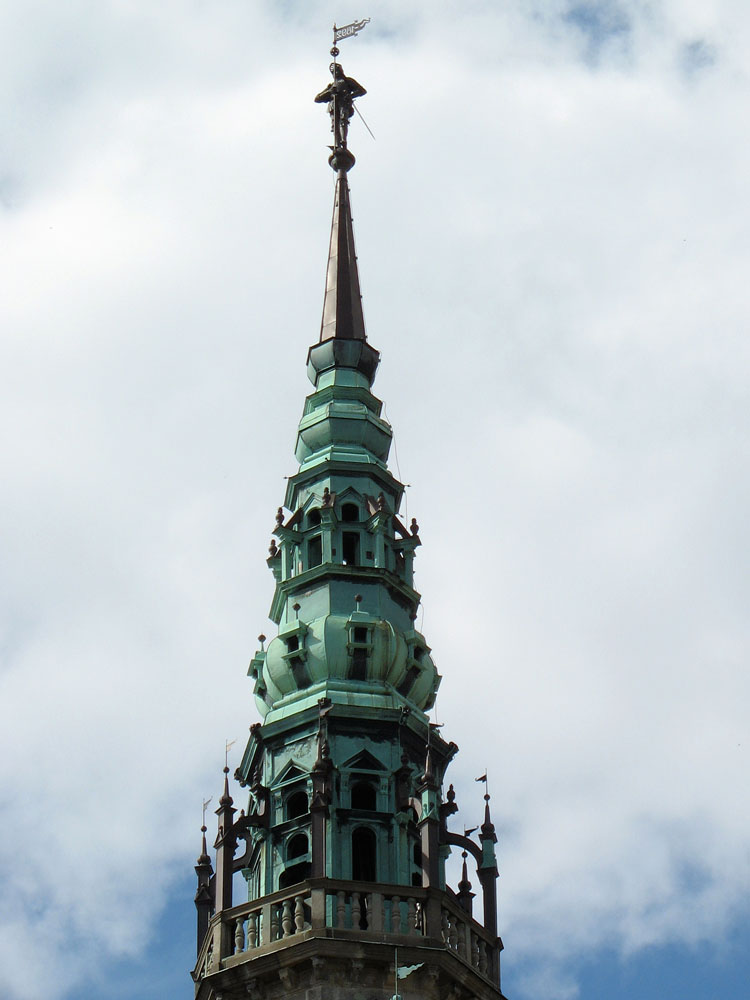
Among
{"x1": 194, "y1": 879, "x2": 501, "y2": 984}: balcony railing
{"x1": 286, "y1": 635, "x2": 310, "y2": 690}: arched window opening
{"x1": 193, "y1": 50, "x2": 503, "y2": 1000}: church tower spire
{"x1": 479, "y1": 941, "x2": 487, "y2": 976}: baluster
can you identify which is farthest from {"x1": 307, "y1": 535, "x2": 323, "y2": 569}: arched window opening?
{"x1": 479, "y1": 941, "x2": 487, "y2": 976}: baluster

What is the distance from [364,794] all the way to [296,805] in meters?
1.35

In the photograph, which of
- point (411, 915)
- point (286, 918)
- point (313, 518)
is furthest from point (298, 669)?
point (411, 915)

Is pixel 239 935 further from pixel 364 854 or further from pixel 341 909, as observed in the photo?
pixel 364 854

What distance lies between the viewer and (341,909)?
45.7m

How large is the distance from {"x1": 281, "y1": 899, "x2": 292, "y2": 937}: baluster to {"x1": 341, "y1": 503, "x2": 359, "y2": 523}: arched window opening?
10.0 meters

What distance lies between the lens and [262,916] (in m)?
46.3

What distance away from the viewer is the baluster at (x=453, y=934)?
151 ft

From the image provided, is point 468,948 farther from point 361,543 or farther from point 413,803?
point 361,543

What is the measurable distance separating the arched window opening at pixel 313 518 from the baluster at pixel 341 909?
9906 mm

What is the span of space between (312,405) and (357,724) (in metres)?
9.44

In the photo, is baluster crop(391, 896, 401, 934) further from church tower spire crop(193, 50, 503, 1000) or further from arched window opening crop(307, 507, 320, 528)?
arched window opening crop(307, 507, 320, 528)

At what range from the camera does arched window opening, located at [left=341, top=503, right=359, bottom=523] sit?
53494 mm

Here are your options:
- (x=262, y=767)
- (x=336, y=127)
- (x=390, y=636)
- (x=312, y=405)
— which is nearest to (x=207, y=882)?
(x=262, y=767)

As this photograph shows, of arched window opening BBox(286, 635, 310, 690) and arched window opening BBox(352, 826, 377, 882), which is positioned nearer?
arched window opening BBox(352, 826, 377, 882)
